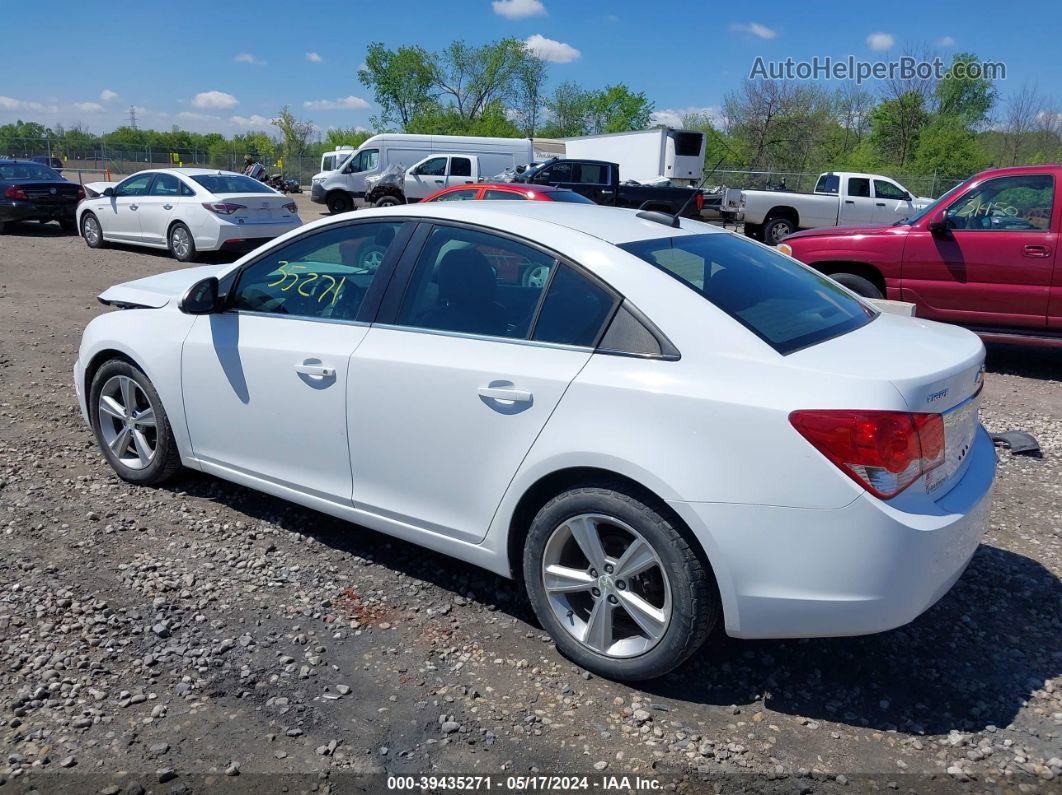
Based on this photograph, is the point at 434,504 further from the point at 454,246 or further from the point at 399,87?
the point at 399,87

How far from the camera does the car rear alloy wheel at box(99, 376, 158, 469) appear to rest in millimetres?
4594

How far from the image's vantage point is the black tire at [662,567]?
2.81 m

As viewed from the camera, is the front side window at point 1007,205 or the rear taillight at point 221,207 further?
the rear taillight at point 221,207

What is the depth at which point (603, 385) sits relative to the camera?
9.62 ft

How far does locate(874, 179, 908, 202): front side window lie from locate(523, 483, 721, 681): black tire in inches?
867

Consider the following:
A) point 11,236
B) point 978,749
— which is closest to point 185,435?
point 978,749

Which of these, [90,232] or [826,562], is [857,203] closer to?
[90,232]

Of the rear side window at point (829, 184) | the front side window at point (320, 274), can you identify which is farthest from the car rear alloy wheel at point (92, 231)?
the rear side window at point (829, 184)

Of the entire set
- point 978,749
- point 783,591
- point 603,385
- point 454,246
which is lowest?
point 978,749

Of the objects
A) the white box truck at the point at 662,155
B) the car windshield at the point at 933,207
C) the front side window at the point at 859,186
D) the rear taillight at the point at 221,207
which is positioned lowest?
the rear taillight at the point at 221,207

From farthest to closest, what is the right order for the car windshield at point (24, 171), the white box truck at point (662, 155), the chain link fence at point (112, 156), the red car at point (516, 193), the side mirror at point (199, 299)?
1. the chain link fence at point (112, 156)
2. the white box truck at point (662, 155)
3. the car windshield at point (24, 171)
4. the red car at point (516, 193)
5. the side mirror at point (199, 299)

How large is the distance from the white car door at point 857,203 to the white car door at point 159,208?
16.1m

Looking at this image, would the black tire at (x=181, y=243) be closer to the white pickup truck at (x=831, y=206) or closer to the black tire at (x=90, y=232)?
the black tire at (x=90, y=232)

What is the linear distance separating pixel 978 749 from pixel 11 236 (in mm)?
19552
